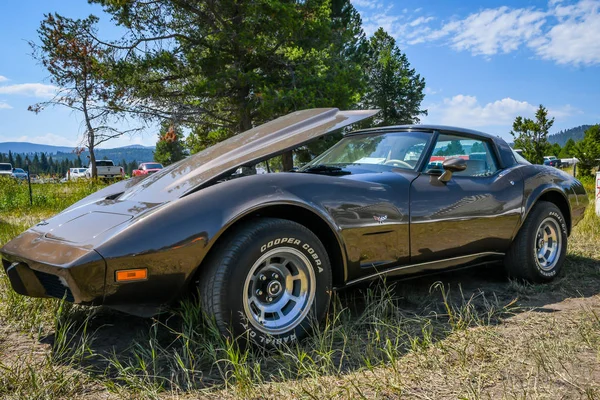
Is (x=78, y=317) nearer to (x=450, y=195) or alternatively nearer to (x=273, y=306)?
(x=273, y=306)

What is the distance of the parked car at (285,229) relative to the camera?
2223mm

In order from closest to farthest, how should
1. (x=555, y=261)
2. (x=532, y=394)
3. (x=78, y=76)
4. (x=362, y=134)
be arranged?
(x=532, y=394) → (x=362, y=134) → (x=555, y=261) → (x=78, y=76)

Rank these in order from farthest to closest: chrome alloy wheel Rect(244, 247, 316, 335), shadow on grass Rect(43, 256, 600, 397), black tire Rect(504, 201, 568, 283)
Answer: black tire Rect(504, 201, 568, 283) → chrome alloy wheel Rect(244, 247, 316, 335) → shadow on grass Rect(43, 256, 600, 397)

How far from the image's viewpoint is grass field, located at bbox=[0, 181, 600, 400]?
1.95 meters

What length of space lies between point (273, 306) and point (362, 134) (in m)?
1.85

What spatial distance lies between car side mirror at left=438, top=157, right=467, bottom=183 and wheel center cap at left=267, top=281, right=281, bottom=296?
1.45 m

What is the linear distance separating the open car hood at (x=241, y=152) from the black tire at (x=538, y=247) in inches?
66.0

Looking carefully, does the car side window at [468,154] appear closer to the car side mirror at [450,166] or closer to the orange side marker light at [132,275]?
the car side mirror at [450,166]

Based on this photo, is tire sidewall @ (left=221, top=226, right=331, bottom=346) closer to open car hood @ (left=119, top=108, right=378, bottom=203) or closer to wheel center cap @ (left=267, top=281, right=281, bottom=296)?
wheel center cap @ (left=267, top=281, right=281, bottom=296)

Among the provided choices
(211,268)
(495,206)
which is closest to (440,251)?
(495,206)

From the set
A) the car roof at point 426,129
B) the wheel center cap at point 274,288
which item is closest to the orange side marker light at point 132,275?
the wheel center cap at point 274,288

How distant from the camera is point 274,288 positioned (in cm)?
244

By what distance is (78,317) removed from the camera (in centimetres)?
292

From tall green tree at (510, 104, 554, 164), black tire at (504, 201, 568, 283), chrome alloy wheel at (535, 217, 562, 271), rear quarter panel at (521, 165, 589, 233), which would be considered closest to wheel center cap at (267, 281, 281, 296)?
black tire at (504, 201, 568, 283)
